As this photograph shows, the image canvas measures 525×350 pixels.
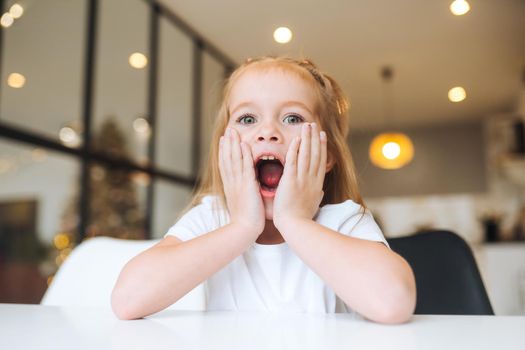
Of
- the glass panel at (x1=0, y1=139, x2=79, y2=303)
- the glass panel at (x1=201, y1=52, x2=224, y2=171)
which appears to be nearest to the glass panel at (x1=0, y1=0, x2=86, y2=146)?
the glass panel at (x1=0, y1=139, x2=79, y2=303)

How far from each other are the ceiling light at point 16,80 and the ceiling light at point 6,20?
22 cm

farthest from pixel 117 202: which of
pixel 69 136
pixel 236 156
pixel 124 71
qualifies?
pixel 236 156

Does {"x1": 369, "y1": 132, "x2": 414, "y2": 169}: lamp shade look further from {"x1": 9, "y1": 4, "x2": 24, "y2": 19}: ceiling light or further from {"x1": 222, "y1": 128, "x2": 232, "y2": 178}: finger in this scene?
{"x1": 222, "y1": 128, "x2": 232, "y2": 178}: finger

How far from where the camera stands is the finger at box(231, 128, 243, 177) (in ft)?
2.62

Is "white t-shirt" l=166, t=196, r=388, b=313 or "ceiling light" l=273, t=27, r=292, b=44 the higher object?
"ceiling light" l=273, t=27, r=292, b=44

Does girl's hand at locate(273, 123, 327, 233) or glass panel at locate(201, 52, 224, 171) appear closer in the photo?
girl's hand at locate(273, 123, 327, 233)

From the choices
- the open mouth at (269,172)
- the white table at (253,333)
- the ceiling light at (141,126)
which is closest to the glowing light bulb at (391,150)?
the ceiling light at (141,126)

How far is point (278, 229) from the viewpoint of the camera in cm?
76

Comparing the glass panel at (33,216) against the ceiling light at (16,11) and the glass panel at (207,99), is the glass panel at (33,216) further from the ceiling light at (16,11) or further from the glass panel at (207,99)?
the glass panel at (207,99)

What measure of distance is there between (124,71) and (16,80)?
2.98ft

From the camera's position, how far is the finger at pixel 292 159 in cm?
77

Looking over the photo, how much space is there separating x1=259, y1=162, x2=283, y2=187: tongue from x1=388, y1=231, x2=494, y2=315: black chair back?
309 millimetres

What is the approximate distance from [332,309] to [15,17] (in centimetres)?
215

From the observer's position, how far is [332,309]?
86 centimetres
